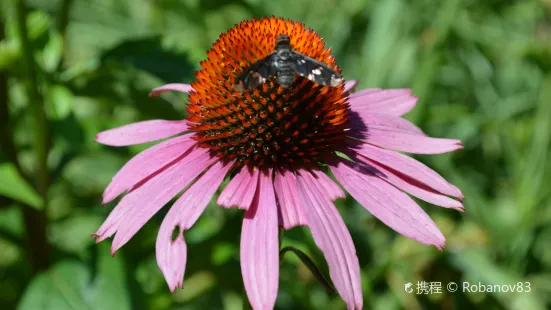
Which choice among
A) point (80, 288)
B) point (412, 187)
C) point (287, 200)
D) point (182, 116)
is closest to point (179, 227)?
point (287, 200)

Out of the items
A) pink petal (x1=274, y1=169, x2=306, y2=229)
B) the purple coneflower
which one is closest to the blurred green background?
the purple coneflower

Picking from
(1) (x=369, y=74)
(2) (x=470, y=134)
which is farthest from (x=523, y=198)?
(1) (x=369, y=74)

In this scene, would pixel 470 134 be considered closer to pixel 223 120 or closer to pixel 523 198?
pixel 523 198

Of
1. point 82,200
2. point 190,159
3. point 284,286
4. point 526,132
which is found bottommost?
point 82,200

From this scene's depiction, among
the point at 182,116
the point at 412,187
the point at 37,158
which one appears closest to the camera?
the point at 412,187

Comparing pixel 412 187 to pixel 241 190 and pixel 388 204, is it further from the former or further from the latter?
pixel 241 190

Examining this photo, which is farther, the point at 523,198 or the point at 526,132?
the point at 526,132

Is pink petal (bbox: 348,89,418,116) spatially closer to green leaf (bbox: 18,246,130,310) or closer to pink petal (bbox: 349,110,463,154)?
pink petal (bbox: 349,110,463,154)
